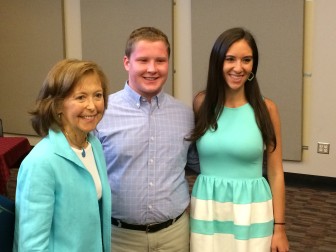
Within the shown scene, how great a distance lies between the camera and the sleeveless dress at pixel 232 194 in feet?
5.86

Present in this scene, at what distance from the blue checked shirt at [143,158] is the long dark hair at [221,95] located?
0.12m

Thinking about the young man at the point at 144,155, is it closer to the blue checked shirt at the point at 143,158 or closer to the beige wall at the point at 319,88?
the blue checked shirt at the point at 143,158

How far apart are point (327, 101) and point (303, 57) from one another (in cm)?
50

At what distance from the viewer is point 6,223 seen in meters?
1.34

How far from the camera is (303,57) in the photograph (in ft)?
14.8

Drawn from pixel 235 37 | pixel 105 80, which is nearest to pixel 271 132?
pixel 235 37

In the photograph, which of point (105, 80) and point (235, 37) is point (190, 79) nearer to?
point (235, 37)

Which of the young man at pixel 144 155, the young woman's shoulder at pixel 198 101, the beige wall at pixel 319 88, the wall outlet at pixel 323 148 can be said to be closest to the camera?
the young man at pixel 144 155

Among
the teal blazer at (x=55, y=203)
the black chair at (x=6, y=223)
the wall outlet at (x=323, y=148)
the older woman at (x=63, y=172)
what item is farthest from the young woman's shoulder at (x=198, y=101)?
the wall outlet at (x=323, y=148)

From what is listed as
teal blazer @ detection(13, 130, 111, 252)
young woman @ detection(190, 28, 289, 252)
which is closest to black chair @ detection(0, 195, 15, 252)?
teal blazer @ detection(13, 130, 111, 252)

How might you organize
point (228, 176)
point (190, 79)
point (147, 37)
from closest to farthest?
1. point (147, 37)
2. point (228, 176)
3. point (190, 79)

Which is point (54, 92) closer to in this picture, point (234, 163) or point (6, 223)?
point (6, 223)

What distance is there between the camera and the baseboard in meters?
4.72

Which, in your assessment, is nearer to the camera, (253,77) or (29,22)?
(253,77)
